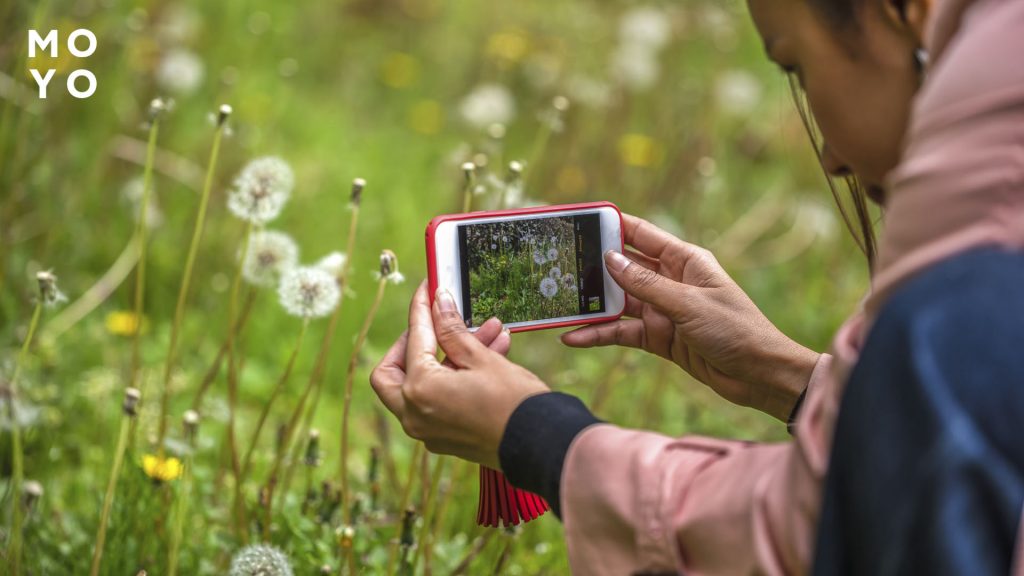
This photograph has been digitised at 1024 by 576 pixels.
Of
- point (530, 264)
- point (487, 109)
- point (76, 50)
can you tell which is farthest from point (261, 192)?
point (487, 109)

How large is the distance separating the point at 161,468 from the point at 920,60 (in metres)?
1.15

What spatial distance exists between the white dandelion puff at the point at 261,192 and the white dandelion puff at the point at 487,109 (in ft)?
5.72

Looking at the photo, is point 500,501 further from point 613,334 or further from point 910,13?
point 910,13

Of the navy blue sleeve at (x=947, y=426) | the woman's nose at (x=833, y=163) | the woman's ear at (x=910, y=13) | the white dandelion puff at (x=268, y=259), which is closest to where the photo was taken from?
the navy blue sleeve at (x=947, y=426)

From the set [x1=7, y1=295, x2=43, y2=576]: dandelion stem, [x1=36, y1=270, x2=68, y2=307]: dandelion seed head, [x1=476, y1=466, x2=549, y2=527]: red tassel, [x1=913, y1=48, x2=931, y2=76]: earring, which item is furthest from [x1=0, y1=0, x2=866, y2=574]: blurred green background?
[x1=913, y1=48, x2=931, y2=76]: earring

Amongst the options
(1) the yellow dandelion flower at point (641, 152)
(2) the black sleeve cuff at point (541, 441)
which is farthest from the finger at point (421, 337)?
(1) the yellow dandelion flower at point (641, 152)

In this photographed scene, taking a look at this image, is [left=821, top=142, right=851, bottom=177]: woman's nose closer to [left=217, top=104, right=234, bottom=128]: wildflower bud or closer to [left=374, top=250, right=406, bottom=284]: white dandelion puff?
[left=374, top=250, right=406, bottom=284]: white dandelion puff

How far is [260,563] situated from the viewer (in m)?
1.41

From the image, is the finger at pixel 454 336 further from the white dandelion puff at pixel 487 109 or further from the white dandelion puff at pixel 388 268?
the white dandelion puff at pixel 487 109

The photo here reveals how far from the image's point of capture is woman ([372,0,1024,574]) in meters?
0.79

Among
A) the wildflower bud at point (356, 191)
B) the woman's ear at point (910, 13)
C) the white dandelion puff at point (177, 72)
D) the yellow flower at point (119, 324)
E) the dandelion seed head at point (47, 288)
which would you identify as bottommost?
the yellow flower at point (119, 324)

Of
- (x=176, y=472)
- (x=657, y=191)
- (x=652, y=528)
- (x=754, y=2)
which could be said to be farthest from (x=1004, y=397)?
(x=657, y=191)

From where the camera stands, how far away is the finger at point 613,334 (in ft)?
4.83

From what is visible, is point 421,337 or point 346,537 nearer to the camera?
point 421,337
